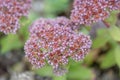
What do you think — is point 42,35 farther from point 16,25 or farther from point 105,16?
point 105,16

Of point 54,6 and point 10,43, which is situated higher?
point 54,6

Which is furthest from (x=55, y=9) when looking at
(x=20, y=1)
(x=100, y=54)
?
(x=20, y=1)

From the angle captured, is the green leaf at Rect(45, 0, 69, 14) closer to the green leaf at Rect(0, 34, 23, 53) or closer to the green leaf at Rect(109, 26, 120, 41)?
the green leaf at Rect(0, 34, 23, 53)

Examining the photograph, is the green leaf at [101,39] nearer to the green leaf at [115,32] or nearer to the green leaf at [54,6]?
the green leaf at [115,32]

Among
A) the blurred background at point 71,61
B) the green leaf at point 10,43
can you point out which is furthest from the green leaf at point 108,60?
the green leaf at point 10,43

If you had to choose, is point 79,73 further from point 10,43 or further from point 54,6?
point 54,6

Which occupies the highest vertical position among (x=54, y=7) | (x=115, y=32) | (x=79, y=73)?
(x=54, y=7)

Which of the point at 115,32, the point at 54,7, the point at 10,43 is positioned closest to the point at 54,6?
the point at 54,7
